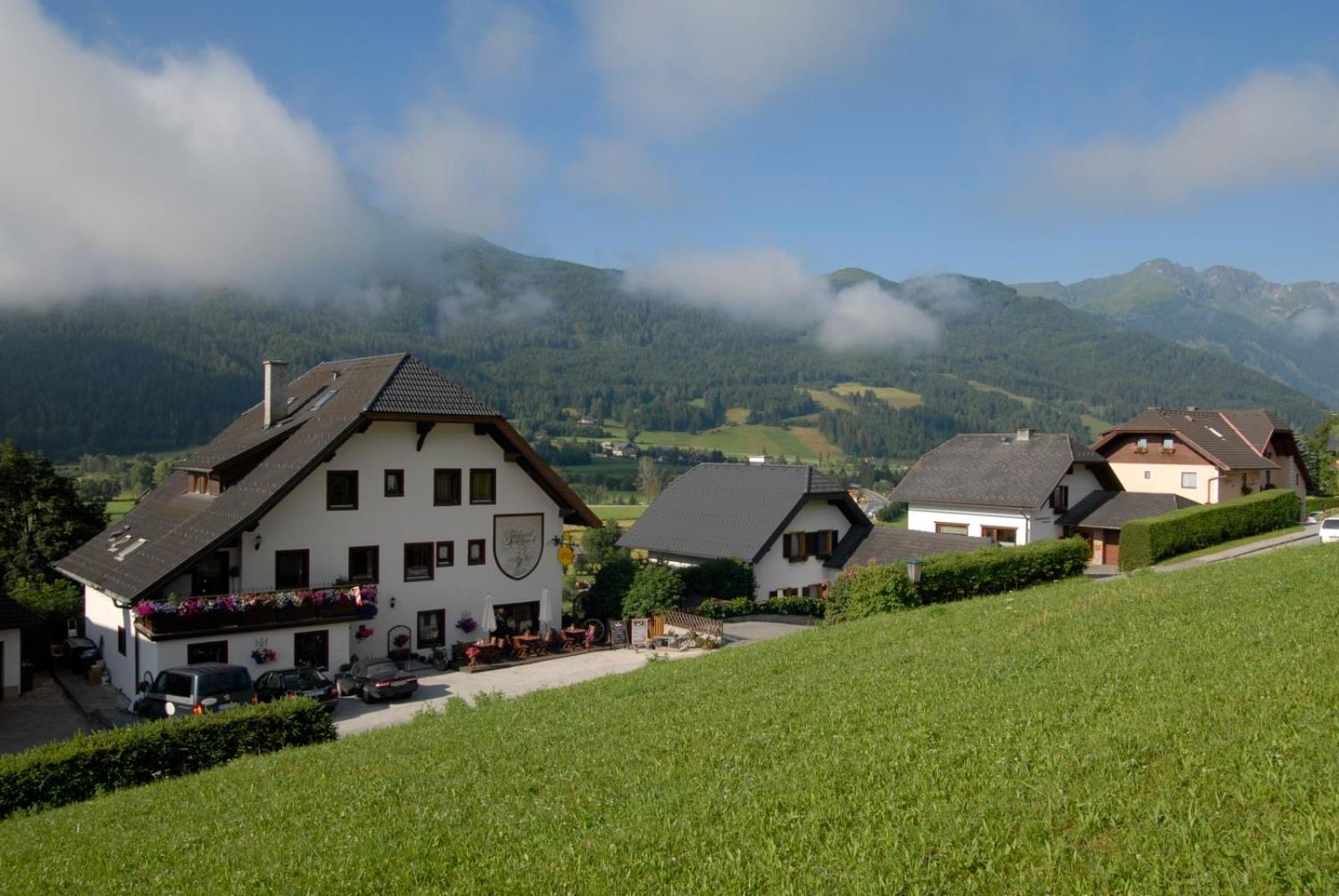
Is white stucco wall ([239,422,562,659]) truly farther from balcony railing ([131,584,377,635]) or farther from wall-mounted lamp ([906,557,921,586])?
wall-mounted lamp ([906,557,921,586])

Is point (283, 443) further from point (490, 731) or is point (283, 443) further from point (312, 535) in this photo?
point (490, 731)

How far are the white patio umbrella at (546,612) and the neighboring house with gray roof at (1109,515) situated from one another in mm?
25865

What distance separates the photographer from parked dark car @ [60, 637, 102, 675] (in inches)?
1095

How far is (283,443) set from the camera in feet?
93.6

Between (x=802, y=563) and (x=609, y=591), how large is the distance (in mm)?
9215

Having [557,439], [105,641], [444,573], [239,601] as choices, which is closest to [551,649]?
[444,573]

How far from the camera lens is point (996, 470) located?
46.8 metres

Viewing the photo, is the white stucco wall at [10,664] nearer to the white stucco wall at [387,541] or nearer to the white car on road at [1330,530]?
the white stucco wall at [387,541]

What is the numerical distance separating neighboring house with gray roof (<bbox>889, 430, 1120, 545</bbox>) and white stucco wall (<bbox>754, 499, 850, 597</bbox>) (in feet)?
17.1

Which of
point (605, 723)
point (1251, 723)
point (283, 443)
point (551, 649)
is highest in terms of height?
point (283, 443)

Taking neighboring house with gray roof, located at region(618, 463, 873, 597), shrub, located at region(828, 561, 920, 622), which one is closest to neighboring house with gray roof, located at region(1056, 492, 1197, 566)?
neighboring house with gray roof, located at region(618, 463, 873, 597)

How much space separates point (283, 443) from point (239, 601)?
20.0 feet

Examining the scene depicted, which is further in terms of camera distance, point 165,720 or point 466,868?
point 165,720

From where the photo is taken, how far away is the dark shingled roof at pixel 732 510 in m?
37.7
